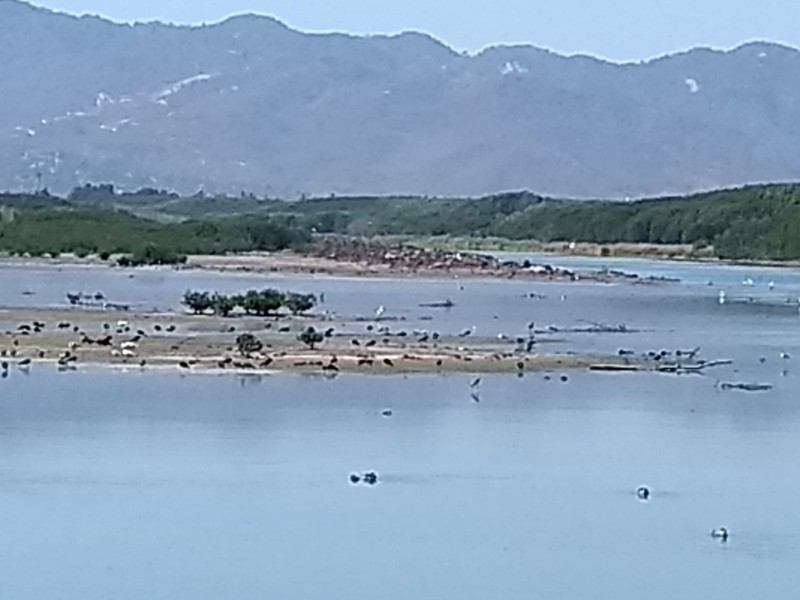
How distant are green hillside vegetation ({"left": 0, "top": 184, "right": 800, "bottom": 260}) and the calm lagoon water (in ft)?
144

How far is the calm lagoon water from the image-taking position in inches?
744

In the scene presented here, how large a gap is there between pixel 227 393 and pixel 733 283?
43477 millimetres

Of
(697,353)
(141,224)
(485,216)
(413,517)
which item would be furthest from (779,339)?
(485,216)

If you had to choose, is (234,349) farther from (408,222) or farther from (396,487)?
(408,222)

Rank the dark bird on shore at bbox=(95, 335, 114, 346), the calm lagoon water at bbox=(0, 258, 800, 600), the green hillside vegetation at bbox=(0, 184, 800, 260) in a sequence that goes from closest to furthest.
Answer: the calm lagoon water at bbox=(0, 258, 800, 600) < the dark bird on shore at bbox=(95, 335, 114, 346) < the green hillside vegetation at bbox=(0, 184, 800, 260)

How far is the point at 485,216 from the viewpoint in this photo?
127 meters

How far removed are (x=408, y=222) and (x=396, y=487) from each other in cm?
10642

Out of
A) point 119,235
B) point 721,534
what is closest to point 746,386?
point 721,534

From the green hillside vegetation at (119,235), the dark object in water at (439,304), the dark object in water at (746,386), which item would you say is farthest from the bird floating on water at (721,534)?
the green hillside vegetation at (119,235)

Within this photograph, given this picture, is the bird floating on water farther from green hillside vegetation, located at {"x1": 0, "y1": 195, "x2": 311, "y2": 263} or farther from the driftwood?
green hillside vegetation, located at {"x1": 0, "y1": 195, "x2": 311, "y2": 263}

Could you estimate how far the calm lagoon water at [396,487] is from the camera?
1889 centimetres

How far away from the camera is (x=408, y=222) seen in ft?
424

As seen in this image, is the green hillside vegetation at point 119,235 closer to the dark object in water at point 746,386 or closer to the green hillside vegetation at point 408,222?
the green hillside vegetation at point 408,222

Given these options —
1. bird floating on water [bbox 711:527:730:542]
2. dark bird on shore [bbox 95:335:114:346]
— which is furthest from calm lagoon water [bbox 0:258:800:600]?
dark bird on shore [bbox 95:335:114:346]
